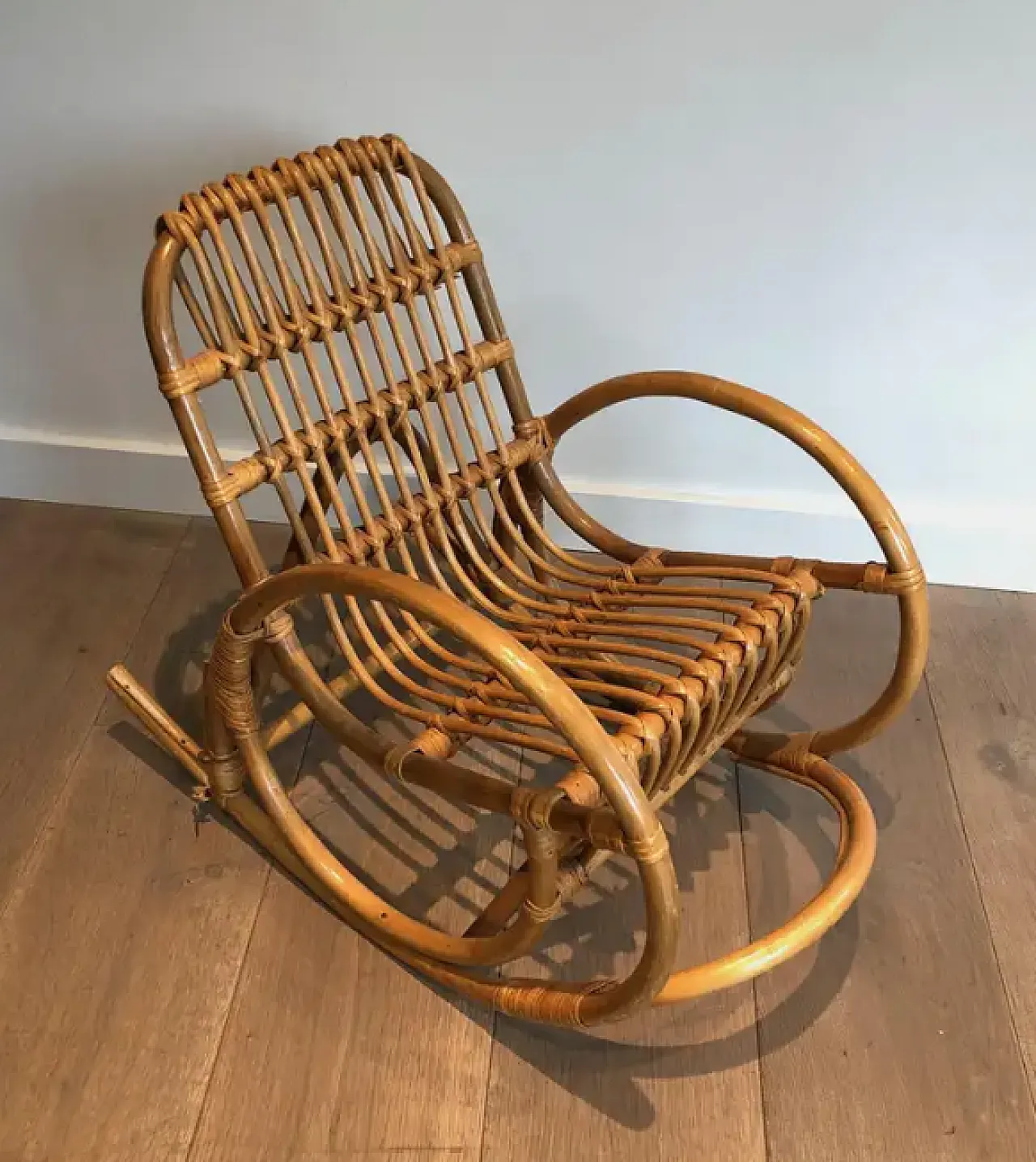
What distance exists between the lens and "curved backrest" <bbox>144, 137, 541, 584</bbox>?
1.03 metres

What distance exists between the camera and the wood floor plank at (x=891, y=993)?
1.06 m

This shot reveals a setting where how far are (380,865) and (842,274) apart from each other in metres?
0.96

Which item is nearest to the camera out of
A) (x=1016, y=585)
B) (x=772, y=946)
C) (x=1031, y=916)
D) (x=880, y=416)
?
(x=772, y=946)

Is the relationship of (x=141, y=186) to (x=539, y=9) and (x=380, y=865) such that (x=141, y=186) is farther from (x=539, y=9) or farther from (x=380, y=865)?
(x=380, y=865)

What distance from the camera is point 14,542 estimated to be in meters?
1.76

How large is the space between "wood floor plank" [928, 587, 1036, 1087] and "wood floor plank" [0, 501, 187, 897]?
1.11m

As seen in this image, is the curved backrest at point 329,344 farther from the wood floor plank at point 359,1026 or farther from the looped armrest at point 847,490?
the wood floor plank at point 359,1026

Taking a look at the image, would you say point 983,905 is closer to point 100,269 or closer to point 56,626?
point 56,626

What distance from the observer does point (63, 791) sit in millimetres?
1365

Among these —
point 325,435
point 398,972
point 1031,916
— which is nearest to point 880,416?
point 1031,916

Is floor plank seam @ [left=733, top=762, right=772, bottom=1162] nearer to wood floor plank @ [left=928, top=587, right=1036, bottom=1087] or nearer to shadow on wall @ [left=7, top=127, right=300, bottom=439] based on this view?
wood floor plank @ [left=928, top=587, right=1036, bottom=1087]

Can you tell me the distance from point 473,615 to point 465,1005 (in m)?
0.51

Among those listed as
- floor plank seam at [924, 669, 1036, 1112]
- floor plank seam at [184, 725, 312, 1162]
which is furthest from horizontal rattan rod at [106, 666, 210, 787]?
floor plank seam at [924, 669, 1036, 1112]

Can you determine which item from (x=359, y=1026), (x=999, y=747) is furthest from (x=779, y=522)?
(x=359, y=1026)
